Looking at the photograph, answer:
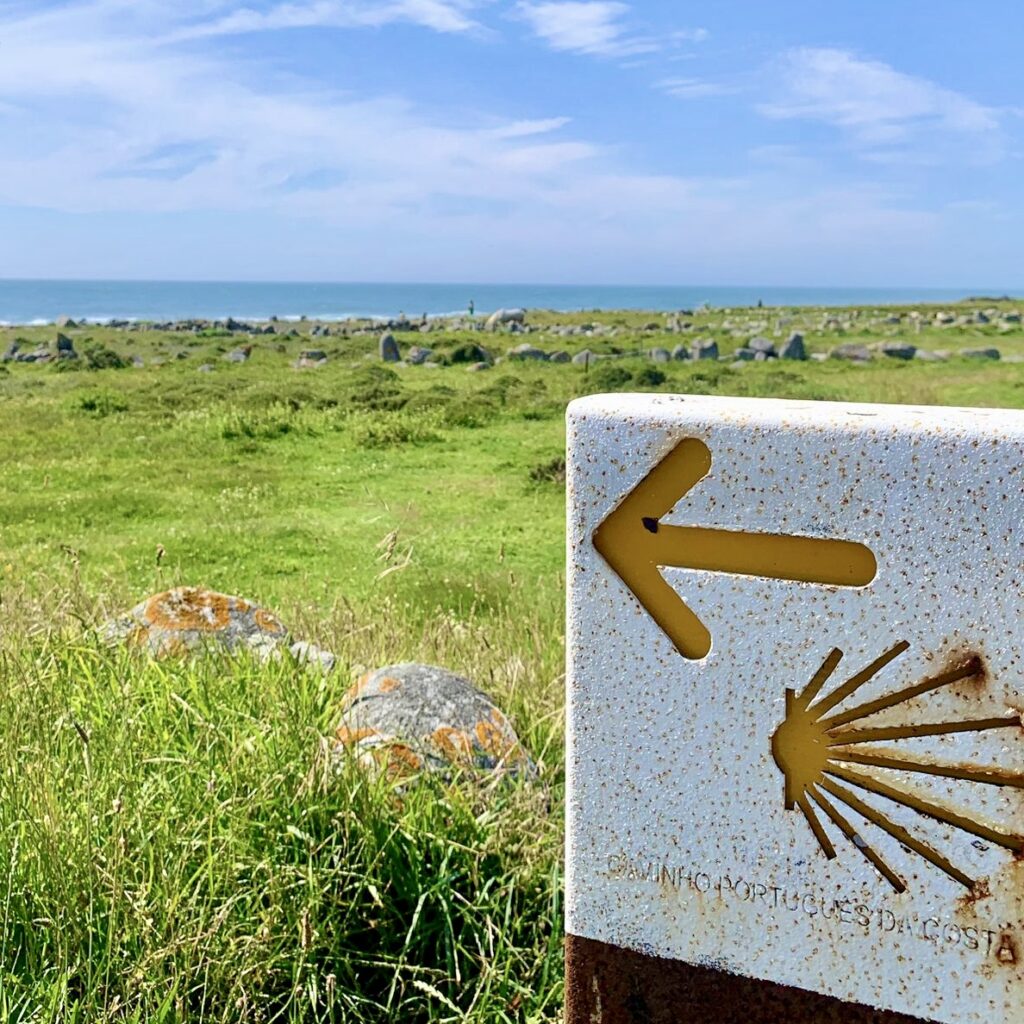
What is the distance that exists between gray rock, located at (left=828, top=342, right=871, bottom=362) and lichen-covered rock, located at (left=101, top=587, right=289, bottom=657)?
21.6 metres

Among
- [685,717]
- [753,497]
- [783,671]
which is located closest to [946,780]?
[783,671]

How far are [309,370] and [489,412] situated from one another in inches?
347

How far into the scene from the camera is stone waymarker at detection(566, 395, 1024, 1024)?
1729 mm

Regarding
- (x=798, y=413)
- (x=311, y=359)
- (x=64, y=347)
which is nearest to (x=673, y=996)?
(x=798, y=413)

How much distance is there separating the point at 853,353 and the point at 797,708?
933 inches

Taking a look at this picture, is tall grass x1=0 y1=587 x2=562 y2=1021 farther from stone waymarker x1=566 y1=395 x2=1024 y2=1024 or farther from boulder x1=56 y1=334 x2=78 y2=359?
boulder x1=56 y1=334 x2=78 y2=359

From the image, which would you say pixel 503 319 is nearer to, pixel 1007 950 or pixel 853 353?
pixel 853 353

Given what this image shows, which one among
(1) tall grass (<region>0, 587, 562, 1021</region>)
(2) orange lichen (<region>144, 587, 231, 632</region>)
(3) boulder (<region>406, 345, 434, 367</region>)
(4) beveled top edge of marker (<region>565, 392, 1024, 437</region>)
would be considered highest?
(4) beveled top edge of marker (<region>565, 392, 1024, 437</region>)

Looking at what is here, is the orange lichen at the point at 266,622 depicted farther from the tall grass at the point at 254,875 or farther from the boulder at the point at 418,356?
the boulder at the point at 418,356

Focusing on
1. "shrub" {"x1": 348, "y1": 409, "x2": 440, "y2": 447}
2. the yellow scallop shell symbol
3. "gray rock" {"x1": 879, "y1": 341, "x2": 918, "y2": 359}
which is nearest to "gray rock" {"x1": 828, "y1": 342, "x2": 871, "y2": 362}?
"gray rock" {"x1": 879, "y1": 341, "x2": 918, "y2": 359}

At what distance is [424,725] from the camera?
309 cm

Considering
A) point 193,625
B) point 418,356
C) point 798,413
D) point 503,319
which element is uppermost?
point 503,319

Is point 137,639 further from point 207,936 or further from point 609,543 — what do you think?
point 609,543

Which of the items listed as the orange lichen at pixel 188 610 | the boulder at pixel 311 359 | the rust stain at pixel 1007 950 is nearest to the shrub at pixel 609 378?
the boulder at pixel 311 359
